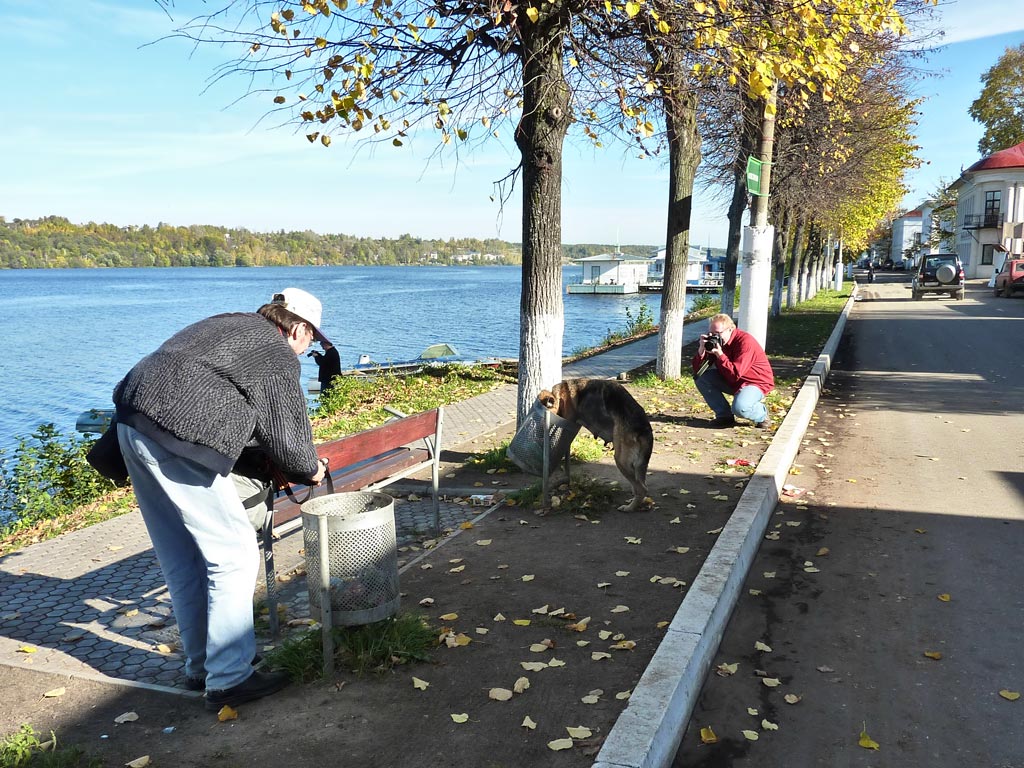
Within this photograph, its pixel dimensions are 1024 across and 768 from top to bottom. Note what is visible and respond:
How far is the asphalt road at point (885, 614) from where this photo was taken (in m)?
3.20

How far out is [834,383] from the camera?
42.8ft

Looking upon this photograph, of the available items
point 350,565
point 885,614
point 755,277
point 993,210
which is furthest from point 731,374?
point 993,210

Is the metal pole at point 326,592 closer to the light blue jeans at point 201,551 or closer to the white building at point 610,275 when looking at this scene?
the light blue jeans at point 201,551

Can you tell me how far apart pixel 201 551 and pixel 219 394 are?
27.6 inches

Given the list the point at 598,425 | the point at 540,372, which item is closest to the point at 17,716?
the point at 598,425

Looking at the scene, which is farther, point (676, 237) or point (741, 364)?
point (676, 237)

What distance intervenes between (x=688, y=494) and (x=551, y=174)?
10.7 feet

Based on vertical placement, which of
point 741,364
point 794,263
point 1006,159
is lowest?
point 741,364

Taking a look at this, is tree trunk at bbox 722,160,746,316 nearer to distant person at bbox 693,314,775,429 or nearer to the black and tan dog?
distant person at bbox 693,314,775,429

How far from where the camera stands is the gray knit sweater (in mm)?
3059

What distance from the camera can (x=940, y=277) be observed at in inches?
1433

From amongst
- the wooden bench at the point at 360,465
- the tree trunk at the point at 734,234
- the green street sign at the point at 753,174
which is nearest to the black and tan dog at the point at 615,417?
the wooden bench at the point at 360,465

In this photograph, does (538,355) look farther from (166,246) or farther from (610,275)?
(166,246)

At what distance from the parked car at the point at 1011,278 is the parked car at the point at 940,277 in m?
1.82
